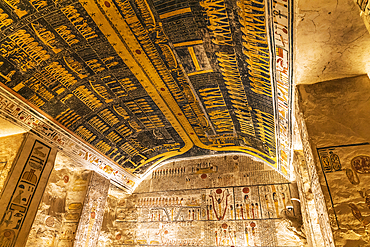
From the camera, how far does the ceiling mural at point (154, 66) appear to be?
3.54m

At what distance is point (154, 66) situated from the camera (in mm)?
4746

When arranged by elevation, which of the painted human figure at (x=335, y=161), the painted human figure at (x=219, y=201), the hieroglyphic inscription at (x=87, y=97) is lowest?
the painted human figure at (x=335, y=161)

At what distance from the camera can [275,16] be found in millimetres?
2994

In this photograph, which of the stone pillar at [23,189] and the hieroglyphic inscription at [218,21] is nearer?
the hieroglyphic inscription at [218,21]

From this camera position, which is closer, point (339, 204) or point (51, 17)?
point (339, 204)

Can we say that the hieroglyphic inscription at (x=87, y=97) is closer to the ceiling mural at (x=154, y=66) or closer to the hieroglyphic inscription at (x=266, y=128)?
the ceiling mural at (x=154, y=66)

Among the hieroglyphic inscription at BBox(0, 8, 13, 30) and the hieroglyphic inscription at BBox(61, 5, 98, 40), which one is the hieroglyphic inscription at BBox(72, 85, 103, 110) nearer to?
the hieroglyphic inscription at BBox(61, 5, 98, 40)

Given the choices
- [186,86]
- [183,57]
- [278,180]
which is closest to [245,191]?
[278,180]

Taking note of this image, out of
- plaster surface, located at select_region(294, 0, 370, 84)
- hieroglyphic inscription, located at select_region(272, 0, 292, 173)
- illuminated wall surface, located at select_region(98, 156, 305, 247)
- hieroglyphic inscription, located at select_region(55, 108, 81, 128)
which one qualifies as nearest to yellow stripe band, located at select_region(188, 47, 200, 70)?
hieroglyphic inscription, located at select_region(272, 0, 292, 173)


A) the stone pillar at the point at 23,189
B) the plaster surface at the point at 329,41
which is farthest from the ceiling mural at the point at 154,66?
the stone pillar at the point at 23,189

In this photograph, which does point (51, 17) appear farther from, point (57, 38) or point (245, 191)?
point (245, 191)

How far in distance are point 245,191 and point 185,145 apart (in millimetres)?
2257

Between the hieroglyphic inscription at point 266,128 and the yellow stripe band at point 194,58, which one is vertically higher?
the yellow stripe band at point 194,58

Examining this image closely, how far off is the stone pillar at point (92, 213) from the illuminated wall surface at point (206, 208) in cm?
132
